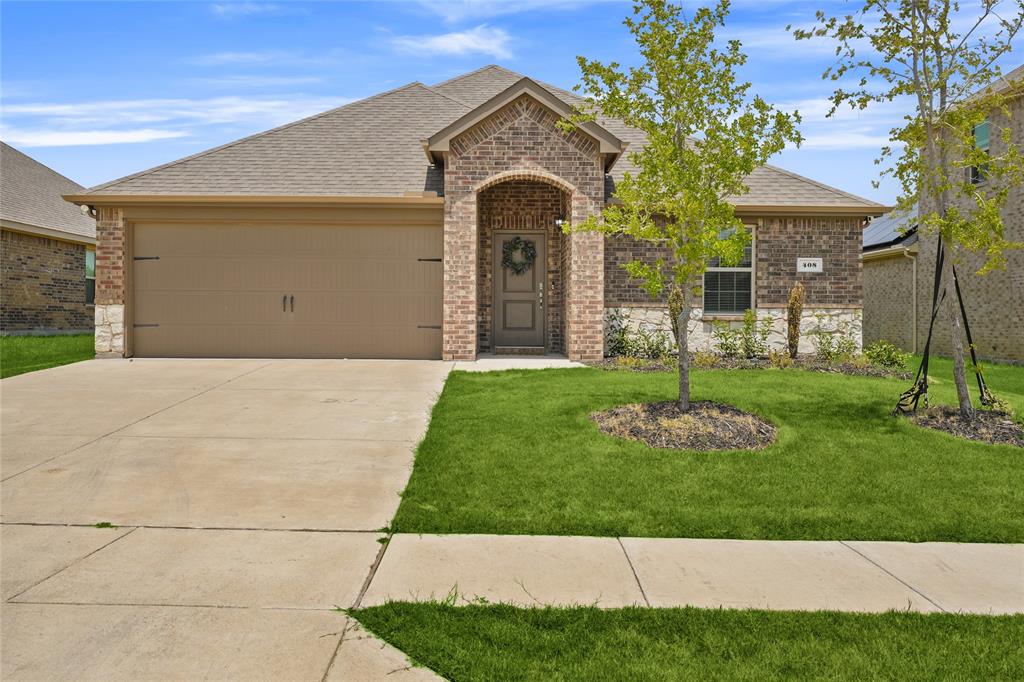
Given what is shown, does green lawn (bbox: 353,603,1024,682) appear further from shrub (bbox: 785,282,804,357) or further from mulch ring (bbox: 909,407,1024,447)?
shrub (bbox: 785,282,804,357)

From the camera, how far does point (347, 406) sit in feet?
27.8

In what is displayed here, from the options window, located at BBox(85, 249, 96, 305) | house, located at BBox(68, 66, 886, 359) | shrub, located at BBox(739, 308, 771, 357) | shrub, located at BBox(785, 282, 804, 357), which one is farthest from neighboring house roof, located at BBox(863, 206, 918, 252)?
window, located at BBox(85, 249, 96, 305)

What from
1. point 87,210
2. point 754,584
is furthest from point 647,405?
point 87,210

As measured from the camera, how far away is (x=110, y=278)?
43.0 feet

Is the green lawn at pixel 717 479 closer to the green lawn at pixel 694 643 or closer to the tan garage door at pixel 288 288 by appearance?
the green lawn at pixel 694 643

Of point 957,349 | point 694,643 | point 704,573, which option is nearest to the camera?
point 694,643

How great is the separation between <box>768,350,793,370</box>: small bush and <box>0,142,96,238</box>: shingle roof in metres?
20.2

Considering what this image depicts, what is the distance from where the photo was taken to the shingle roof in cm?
1966

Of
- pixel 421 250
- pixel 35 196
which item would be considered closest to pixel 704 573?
pixel 421 250

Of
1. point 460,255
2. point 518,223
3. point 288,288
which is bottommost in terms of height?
point 288,288

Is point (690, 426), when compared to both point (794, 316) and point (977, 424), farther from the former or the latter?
point (794, 316)

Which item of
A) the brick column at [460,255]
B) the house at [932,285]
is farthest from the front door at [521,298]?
the house at [932,285]

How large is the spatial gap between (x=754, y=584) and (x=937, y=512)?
2.25 m

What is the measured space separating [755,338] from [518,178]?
6.03m
